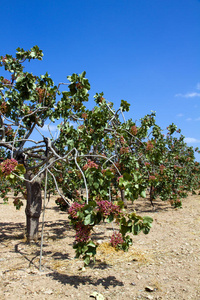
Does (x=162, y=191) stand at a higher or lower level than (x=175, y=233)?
higher

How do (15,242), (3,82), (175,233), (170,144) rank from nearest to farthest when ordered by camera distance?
(3,82), (15,242), (175,233), (170,144)

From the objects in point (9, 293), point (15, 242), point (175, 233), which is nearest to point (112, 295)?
point (9, 293)

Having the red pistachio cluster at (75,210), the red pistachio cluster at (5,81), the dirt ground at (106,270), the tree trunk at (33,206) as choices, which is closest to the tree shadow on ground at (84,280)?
the dirt ground at (106,270)

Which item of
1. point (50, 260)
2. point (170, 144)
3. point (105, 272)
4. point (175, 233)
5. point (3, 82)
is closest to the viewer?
point (105, 272)

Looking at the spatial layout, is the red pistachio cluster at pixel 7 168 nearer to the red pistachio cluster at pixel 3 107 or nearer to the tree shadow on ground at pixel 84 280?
the tree shadow on ground at pixel 84 280

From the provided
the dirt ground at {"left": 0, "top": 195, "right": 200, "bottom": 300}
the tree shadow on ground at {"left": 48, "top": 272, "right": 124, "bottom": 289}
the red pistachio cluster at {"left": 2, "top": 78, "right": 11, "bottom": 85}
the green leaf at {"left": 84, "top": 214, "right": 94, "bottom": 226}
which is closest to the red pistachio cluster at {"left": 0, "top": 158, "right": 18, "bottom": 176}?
the green leaf at {"left": 84, "top": 214, "right": 94, "bottom": 226}

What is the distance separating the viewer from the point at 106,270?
13.8 feet

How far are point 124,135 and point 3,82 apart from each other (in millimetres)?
3007

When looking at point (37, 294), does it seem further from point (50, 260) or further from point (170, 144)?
point (170, 144)

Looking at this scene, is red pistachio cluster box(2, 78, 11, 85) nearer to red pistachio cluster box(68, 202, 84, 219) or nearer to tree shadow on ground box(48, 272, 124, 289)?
red pistachio cluster box(68, 202, 84, 219)

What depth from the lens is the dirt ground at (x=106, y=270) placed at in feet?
11.1

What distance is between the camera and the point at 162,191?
11305mm

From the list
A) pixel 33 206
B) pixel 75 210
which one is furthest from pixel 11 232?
pixel 75 210

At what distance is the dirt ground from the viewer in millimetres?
3393
